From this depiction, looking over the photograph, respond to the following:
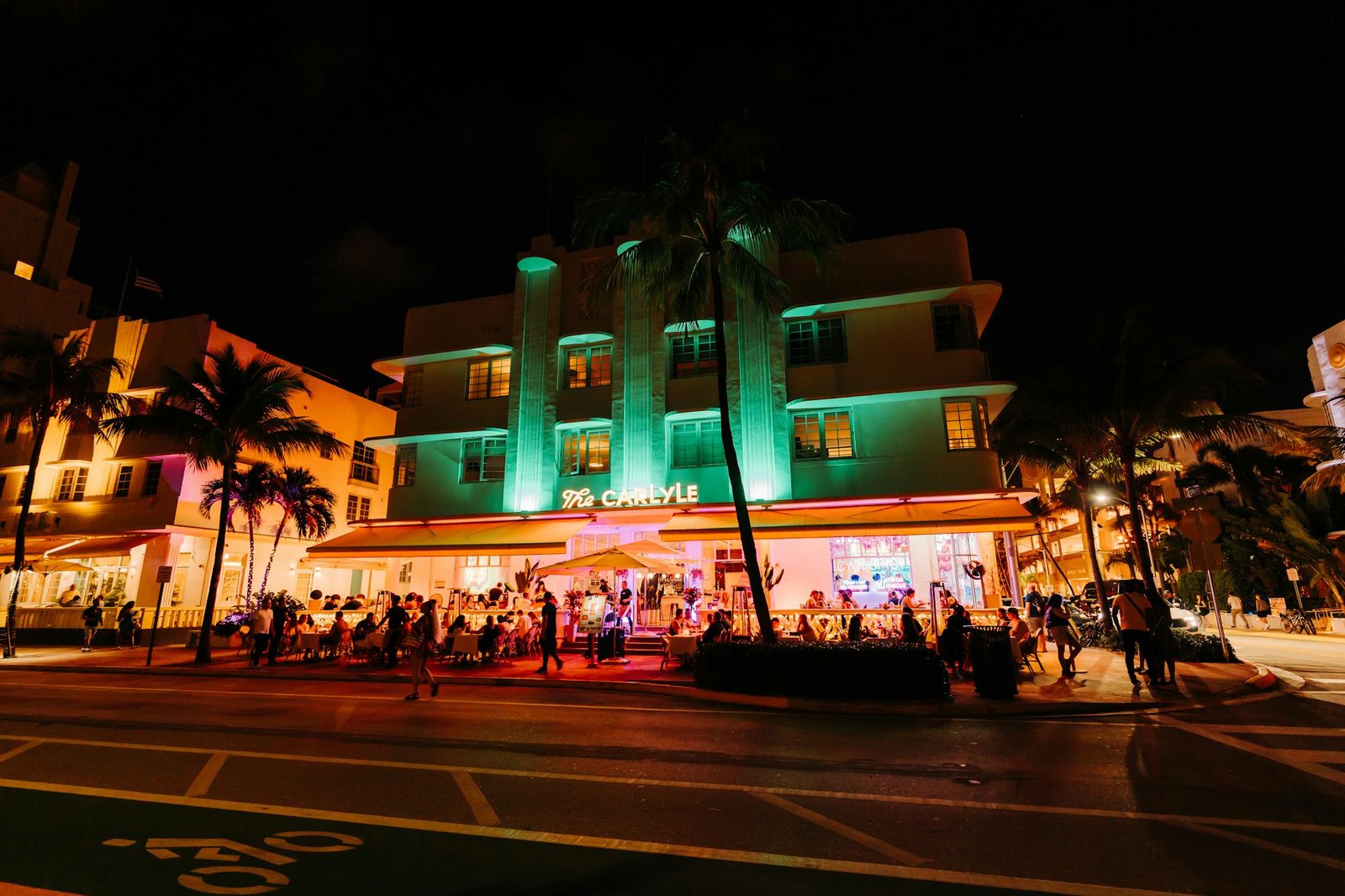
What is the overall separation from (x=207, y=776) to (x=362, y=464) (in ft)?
97.7

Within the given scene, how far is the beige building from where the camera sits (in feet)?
84.5

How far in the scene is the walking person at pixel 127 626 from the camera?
23.9 meters

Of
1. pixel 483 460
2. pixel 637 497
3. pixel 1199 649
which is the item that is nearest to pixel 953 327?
pixel 1199 649

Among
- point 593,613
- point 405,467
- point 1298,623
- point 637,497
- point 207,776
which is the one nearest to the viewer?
point 207,776

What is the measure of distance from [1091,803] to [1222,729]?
15.6 ft

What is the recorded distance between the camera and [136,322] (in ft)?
94.5

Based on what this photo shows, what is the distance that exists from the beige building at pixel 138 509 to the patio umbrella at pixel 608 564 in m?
17.2

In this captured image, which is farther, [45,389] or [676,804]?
[45,389]

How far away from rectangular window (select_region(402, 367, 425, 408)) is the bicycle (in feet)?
117

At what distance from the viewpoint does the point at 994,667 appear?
37.6 ft

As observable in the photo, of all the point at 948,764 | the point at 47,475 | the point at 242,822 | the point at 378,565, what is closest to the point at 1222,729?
the point at 948,764

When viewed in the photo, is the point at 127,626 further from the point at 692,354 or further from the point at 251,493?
the point at 692,354

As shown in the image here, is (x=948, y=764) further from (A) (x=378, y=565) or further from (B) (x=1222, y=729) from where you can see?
(A) (x=378, y=565)

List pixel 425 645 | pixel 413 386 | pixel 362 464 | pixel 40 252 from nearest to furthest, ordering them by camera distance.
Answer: pixel 425 645
pixel 413 386
pixel 362 464
pixel 40 252
